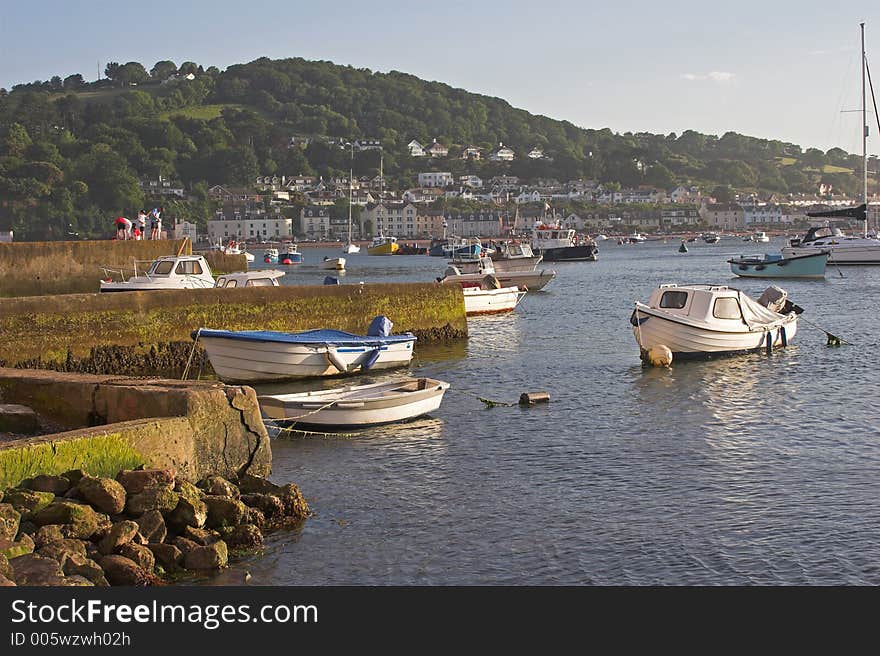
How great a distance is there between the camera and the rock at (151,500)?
10836mm

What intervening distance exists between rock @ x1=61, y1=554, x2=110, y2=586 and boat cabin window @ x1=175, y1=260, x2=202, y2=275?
22.3 metres

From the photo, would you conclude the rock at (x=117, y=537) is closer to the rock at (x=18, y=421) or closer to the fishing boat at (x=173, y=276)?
the rock at (x=18, y=421)

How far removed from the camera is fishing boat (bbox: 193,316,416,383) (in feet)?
71.2

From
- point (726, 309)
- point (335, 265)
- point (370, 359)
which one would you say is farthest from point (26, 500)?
point (335, 265)

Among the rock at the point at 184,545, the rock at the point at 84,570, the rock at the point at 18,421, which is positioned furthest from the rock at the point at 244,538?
the rock at the point at 18,421

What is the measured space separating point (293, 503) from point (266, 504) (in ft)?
1.19

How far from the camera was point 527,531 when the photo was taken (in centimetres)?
1248

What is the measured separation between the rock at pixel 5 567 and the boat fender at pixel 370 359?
14.7 m

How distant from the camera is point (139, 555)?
10203mm

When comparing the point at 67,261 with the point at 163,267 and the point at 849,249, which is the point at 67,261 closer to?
the point at 163,267
